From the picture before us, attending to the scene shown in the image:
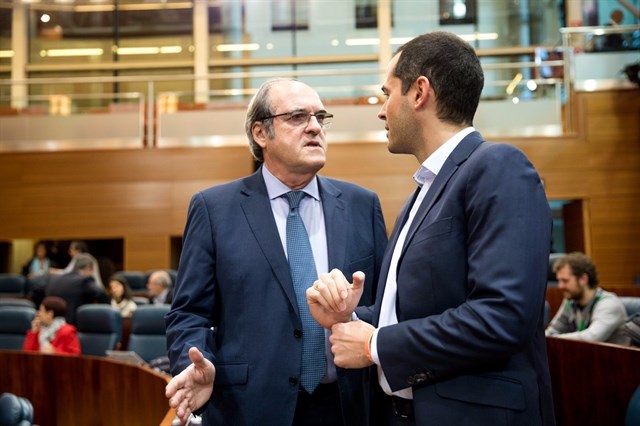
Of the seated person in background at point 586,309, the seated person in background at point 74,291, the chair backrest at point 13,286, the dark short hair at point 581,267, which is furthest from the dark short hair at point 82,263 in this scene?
the dark short hair at point 581,267

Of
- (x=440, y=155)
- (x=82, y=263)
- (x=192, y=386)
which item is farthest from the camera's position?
(x=82, y=263)

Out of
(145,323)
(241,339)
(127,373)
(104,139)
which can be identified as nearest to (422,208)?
(241,339)

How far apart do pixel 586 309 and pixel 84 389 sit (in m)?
3.25

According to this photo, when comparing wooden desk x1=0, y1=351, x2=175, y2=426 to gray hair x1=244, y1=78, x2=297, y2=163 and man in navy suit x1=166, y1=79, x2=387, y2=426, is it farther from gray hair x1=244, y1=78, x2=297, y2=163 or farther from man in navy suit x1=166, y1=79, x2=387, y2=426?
gray hair x1=244, y1=78, x2=297, y2=163

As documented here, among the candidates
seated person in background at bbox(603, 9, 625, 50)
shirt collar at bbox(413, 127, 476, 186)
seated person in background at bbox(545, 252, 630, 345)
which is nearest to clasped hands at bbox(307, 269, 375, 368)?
shirt collar at bbox(413, 127, 476, 186)

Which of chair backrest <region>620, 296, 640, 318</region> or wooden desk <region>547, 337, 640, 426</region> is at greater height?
chair backrest <region>620, 296, 640, 318</region>

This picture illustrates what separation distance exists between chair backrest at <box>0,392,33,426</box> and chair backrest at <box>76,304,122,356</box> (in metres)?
3.38

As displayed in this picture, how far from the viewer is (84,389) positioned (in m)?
4.31

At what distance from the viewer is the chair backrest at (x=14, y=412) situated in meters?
2.67

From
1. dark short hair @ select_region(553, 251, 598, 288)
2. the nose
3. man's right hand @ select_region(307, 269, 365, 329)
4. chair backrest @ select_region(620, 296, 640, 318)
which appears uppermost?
the nose

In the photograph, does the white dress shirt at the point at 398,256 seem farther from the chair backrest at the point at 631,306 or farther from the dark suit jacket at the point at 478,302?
the chair backrest at the point at 631,306

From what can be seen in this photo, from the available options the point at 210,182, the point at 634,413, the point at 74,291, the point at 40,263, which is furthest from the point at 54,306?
the point at 40,263

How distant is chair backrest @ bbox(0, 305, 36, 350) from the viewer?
252 inches

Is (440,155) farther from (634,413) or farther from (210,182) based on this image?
(210,182)
